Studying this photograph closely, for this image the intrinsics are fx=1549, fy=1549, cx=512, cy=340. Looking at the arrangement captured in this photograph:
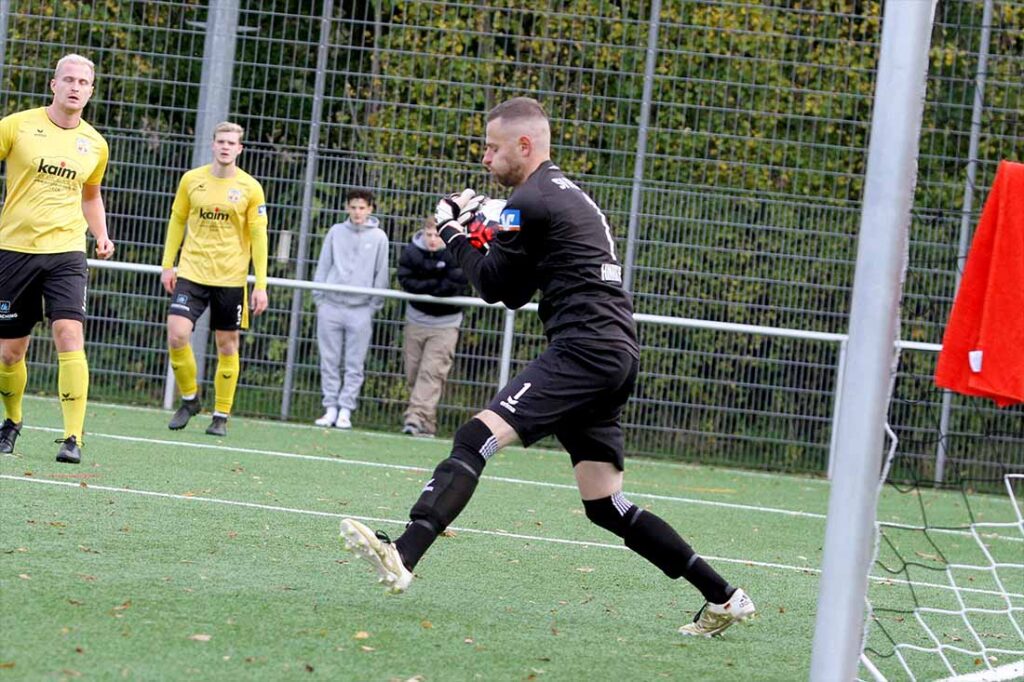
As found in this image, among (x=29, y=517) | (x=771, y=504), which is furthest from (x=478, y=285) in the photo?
(x=771, y=504)

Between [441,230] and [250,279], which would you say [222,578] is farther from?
[250,279]

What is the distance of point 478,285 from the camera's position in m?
5.81

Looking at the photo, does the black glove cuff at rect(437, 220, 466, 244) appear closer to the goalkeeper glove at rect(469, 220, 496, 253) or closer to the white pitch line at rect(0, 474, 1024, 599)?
the goalkeeper glove at rect(469, 220, 496, 253)

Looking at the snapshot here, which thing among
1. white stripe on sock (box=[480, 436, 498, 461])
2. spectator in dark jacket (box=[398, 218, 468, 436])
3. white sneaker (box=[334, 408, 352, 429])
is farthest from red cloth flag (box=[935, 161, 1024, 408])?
white sneaker (box=[334, 408, 352, 429])

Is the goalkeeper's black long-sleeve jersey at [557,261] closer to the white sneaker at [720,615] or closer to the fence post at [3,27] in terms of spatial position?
the white sneaker at [720,615]

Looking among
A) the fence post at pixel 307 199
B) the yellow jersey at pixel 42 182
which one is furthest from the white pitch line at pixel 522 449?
the yellow jersey at pixel 42 182

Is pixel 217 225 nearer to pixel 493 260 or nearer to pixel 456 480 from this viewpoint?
pixel 493 260

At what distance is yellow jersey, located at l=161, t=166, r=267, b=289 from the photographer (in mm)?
11766

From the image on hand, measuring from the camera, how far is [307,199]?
48.4 feet

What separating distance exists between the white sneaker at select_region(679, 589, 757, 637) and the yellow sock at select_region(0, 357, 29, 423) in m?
4.97

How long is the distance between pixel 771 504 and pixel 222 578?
6136 mm

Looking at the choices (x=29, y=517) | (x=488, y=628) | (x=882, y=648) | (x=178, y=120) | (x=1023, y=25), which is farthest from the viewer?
(x=178, y=120)

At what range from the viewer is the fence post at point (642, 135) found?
14.3 meters

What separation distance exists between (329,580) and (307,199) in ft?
29.7
